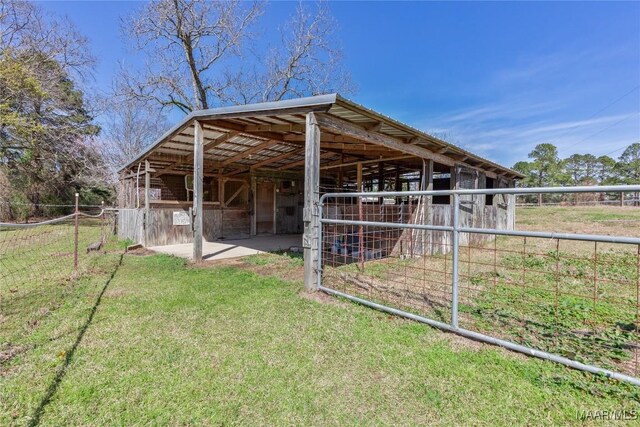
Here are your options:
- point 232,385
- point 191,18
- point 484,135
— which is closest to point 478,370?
point 232,385

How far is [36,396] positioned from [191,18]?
1826 centimetres

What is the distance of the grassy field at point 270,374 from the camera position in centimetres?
179

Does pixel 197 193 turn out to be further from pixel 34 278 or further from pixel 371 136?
pixel 371 136

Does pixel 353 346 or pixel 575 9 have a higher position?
pixel 575 9

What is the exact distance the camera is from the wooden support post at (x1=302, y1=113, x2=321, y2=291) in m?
4.19

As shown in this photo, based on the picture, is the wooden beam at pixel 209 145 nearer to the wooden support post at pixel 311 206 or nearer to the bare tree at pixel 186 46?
the wooden support post at pixel 311 206

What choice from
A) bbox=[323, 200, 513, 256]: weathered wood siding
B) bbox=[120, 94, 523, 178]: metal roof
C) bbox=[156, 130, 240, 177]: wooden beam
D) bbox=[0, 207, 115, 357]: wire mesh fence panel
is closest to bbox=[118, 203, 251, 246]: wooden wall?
bbox=[0, 207, 115, 357]: wire mesh fence panel

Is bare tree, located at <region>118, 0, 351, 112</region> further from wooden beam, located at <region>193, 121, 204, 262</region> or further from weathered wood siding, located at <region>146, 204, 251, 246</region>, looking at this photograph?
wooden beam, located at <region>193, 121, 204, 262</region>

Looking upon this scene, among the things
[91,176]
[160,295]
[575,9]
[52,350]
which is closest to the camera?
[52,350]

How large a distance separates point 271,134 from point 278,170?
5.28m

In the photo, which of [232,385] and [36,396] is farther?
[232,385]

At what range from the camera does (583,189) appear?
1989 millimetres

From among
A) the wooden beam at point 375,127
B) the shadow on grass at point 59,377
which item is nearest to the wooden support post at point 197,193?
the shadow on grass at point 59,377

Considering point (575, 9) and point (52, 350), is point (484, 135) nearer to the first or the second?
point (575, 9)
